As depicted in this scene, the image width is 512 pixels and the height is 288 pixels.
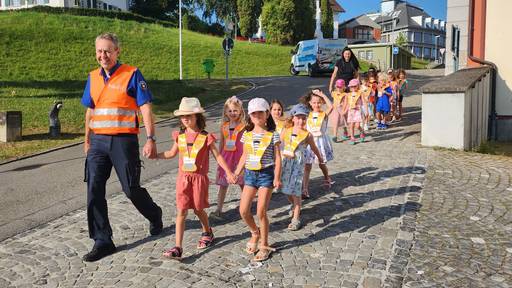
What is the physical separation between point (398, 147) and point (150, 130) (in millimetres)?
6644

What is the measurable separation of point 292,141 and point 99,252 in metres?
2.26

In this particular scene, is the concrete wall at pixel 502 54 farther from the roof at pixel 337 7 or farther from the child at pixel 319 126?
the roof at pixel 337 7

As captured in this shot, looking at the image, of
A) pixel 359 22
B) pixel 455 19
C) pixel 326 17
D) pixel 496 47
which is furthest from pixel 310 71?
pixel 359 22

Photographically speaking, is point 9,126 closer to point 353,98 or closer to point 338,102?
point 338,102

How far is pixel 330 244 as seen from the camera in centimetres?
510

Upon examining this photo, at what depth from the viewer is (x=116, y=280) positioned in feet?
14.4

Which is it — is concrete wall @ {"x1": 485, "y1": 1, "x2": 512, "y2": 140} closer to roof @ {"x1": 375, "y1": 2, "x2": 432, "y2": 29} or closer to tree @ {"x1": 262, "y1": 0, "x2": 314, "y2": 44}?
tree @ {"x1": 262, "y1": 0, "x2": 314, "y2": 44}

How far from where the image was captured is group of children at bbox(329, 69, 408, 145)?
10.7 m

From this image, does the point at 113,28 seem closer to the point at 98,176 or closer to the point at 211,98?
the point at 211,98

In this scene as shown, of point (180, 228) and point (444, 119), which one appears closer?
point (180, 228)

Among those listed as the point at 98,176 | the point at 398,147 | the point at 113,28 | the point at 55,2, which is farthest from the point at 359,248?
the point at 55,2

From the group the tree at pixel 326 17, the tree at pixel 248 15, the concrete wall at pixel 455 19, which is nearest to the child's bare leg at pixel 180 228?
the concrete wall at pixel 455 19

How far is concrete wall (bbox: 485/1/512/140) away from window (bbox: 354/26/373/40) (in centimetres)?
9210

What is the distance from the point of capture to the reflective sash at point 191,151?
4875mm
